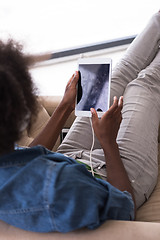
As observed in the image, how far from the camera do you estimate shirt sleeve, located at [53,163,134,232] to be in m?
0.59

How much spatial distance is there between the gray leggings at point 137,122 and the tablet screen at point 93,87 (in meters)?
0.08

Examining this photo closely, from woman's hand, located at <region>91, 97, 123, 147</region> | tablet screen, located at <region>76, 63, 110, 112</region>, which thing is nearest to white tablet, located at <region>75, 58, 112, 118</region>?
tablet screen, located at <region>76, 63, 110, 112</region>

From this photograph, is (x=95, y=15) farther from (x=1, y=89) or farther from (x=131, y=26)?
(x=1, y=89)

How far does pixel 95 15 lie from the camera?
7.87 ft

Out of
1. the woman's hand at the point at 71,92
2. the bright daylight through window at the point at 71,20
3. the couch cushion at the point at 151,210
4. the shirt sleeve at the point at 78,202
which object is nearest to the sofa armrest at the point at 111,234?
the shirt sleeve at the point at 78,202

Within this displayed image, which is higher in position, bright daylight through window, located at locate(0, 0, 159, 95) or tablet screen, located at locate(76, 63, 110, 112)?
bright daylight through window, located at locate(0, 0, 159, 95)

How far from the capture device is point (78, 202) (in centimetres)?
Answer: 59

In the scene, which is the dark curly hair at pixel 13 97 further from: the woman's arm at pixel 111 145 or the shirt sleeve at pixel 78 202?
the woman's arm at pixel 111 145

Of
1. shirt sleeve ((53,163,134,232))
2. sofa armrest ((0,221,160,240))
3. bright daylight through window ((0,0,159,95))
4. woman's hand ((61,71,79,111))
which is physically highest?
bright daylight through window ((0,0,159,95))

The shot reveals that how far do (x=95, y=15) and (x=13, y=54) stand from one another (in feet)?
6.17

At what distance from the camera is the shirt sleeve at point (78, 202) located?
0.59m

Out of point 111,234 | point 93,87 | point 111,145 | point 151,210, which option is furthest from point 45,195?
point 93,87

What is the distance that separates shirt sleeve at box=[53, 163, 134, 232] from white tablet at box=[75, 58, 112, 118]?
1.43 feet

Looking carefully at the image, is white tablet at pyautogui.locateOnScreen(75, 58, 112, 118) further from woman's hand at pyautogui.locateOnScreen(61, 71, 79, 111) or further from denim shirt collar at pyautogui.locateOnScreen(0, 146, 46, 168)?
denim shirt collar at pyautogui.locateOnScreen(0, 146, 46, 168)
